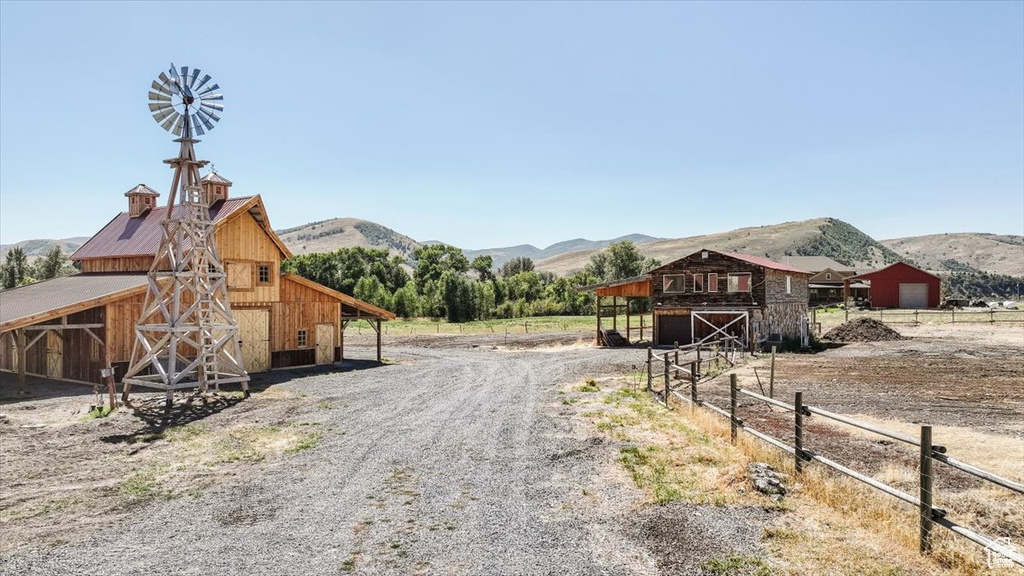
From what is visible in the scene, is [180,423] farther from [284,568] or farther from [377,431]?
[284,568]

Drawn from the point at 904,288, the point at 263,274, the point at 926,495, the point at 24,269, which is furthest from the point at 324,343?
the point at 24,269

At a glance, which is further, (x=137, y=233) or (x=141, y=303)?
(x=137, y=233)

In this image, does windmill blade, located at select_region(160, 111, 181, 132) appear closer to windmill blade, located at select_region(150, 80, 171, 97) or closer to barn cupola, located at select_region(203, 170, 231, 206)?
windmill blade, located at select_region(150, 80, 171, 97)

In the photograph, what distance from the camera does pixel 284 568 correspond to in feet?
28.2

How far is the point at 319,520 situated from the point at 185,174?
783 inches

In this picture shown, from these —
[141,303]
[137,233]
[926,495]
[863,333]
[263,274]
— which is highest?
[137,233]

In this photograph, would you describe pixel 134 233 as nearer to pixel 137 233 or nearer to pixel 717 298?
pixel 137 233

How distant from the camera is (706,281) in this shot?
4312cm

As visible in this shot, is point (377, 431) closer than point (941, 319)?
Yes

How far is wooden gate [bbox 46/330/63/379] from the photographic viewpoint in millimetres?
28578

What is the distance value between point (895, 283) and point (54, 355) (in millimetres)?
83059

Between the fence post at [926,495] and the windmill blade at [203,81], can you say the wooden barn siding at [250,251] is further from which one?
the fence post at [926,495]

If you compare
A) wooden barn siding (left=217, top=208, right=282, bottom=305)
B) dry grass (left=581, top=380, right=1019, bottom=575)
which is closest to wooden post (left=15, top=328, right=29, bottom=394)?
wooden barn siding (left=217, top=208, right=282, bottom=305)

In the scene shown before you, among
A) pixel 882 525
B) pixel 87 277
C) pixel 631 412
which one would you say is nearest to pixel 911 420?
pixel 631 412
